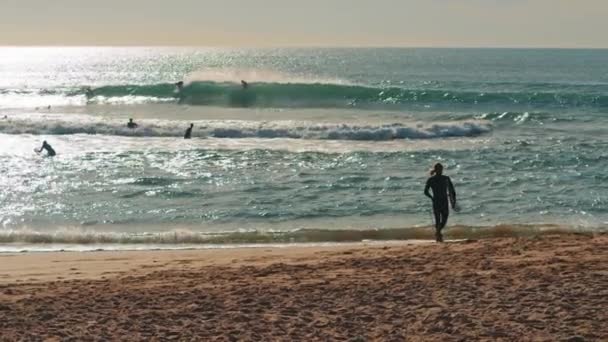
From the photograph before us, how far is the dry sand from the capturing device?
7.55m

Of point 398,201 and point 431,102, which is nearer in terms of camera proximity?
point 398,201

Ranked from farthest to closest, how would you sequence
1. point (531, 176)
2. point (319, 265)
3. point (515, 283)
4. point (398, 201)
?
1. point (531, 176)
2. point (398, 201)
3. point (319, 265)
4. point (515, 283)

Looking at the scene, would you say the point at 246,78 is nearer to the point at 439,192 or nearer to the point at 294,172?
the point at 294,172

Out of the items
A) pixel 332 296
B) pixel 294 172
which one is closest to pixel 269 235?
pixel 332 296

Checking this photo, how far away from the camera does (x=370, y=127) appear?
34.6m

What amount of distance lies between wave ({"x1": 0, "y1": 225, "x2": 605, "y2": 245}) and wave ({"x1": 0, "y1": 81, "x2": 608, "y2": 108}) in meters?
32.8

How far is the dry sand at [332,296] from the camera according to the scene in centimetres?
755

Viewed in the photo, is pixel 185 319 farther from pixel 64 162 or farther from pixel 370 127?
pixel 370 127

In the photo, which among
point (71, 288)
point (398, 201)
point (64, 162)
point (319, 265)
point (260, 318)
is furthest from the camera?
point (64, 162)

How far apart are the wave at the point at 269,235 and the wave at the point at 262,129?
18.0m

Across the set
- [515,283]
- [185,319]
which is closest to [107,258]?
[185,319]

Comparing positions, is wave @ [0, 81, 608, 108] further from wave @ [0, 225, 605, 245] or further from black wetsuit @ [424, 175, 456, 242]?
black wetsuit @ [424, 175, 456, 242]

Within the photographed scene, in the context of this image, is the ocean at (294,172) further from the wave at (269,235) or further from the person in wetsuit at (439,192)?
the person in wetsuit at (439,192)

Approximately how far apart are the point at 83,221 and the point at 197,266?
5499 millimetres
